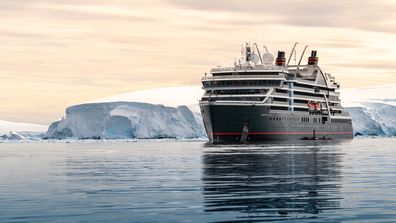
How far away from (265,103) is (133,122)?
159 ft

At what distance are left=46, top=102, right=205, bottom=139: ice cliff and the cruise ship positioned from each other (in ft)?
88.9

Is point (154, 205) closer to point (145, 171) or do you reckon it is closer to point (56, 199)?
point (56, 199)

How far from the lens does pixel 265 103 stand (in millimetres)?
99875

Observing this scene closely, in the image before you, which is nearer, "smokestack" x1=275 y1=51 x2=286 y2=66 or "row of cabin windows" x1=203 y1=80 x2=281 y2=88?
"row of cabin windows" x1=203 y1=80 x2=281 y2=88

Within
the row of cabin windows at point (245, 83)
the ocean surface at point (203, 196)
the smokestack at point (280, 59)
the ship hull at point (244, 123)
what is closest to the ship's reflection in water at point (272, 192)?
the ocean surface at point (203, 196)

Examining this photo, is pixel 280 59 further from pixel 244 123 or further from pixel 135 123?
pixel 135 123

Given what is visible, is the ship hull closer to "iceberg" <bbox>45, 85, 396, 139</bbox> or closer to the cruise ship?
the cruise ship

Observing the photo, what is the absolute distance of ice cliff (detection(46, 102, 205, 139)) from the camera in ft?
471

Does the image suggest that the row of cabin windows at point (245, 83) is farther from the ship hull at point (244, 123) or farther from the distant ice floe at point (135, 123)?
the distant ice floe at point (135, 123)

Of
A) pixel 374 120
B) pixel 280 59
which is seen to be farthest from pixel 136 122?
pixel 374 120

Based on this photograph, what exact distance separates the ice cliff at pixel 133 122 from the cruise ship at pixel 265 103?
Answer: 27082 millimetres

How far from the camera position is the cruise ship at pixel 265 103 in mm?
96688

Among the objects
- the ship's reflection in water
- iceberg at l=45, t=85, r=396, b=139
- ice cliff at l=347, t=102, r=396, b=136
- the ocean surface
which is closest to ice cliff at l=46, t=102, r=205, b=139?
iceberg at l=45, t=85, r=396, b=139

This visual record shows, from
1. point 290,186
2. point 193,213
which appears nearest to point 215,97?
point 290,186
